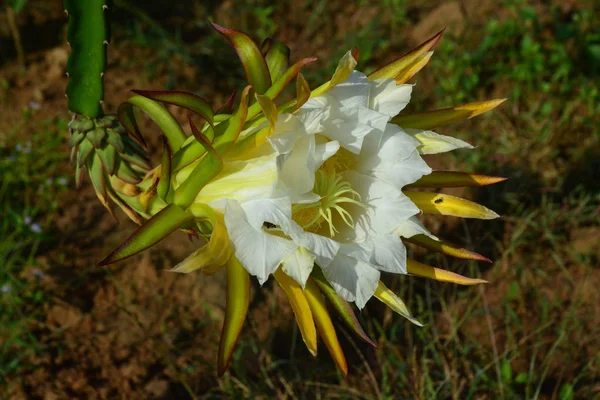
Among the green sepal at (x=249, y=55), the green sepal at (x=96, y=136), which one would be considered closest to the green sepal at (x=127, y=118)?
the green sepal at (x=96, y=136)

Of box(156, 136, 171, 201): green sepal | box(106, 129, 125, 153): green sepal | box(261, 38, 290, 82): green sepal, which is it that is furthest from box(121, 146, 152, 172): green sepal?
box(261, 38, 290, 82): green sepal

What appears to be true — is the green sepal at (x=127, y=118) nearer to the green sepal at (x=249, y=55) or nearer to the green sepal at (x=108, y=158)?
the green sepal at (x=108, y=158)

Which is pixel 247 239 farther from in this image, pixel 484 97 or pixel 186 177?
pixel 484 97

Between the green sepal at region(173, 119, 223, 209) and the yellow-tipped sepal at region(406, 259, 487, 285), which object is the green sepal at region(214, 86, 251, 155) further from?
the yellow-tipped sepal at region(406, 259, 487, 285)

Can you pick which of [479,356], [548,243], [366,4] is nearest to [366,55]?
[366,4]

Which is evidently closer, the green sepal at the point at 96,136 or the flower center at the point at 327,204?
the flower center at the point at 327,204

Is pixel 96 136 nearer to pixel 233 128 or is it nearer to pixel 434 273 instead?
pixel 233 128

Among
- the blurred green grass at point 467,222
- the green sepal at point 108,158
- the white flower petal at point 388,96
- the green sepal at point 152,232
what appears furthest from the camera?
the blurred green grass at point 467,222
